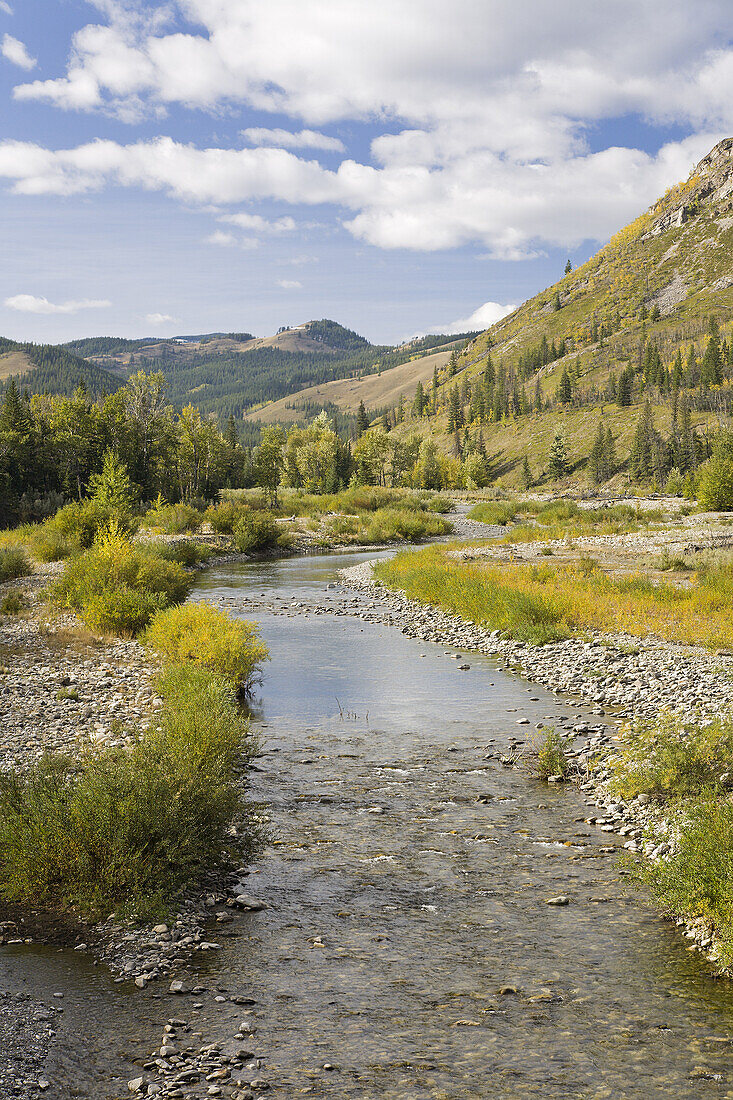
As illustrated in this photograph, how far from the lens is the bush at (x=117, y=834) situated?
7.73 metres

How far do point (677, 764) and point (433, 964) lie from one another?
17.9 feet

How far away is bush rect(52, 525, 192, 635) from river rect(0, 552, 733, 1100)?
36.9 ft

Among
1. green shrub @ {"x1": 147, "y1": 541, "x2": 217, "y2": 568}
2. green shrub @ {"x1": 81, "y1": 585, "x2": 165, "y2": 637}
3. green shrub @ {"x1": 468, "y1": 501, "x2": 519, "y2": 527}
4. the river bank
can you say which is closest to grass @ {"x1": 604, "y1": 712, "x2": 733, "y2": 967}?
the river bank

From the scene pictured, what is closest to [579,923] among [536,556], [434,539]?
[536,556]

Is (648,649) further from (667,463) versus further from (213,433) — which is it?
(667,463)

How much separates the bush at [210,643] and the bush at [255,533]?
3343cm

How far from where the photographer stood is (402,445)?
124188 millimetres

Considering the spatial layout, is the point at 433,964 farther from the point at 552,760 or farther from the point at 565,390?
the point at 565,390

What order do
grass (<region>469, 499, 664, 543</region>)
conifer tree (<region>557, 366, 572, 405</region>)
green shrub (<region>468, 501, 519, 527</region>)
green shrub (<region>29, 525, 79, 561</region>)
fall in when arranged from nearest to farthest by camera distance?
1. green shrub (<region>29, 525, 79, 561</region>)
2. grass (<region>469, 499, 664, 543</region>)
3. green shrub (<region>468, 501, 519, 527</region>)
4. conifer tree (<region>557, 366, 572, 405</region>)

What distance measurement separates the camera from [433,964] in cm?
714

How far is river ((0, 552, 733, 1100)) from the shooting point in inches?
221

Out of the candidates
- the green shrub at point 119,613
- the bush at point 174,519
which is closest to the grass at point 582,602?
the green shrub at point 119,613

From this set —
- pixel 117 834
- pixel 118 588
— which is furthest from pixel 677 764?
pixel 118 588

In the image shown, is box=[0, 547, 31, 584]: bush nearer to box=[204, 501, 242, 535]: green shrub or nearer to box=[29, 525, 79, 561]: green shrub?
box=[29, 525, 79, 561]: green shrub
